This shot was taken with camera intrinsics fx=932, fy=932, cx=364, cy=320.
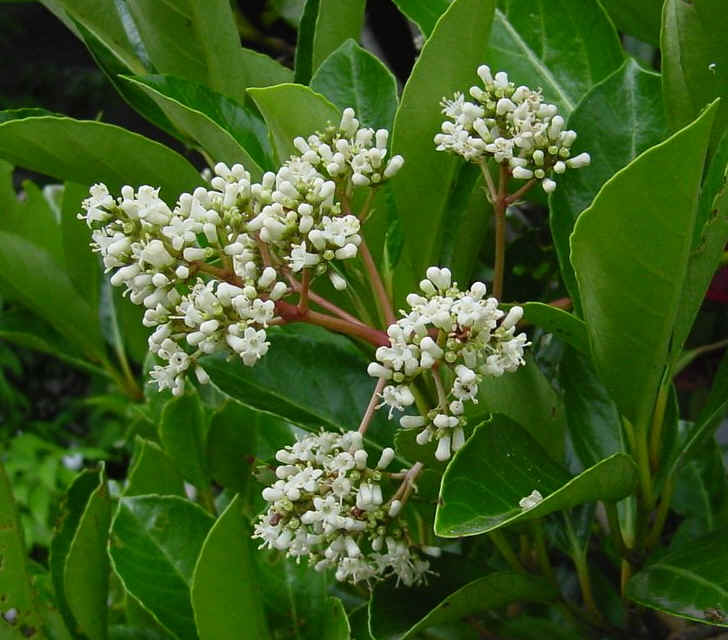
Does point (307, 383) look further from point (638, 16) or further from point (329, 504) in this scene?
point (638, 16)

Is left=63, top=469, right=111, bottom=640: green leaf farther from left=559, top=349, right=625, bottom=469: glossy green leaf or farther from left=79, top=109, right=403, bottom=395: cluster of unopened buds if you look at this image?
left=559, top=349, right=625, bottom=469: glossy green leaf

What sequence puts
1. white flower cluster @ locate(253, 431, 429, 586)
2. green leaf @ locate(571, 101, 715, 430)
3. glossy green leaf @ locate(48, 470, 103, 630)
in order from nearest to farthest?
green leaf @ locate(571, 101, 715, 430) → white flower cluster @ locate(253, 431, 429, 586) → glossy green leaf @ locate(48, 470, 103, 630)

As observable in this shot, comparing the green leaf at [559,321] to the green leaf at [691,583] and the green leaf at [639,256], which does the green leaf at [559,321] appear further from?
the green leaf at [691,583]

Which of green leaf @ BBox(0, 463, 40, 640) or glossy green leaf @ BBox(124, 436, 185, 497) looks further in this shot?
glossy green leaf @ BBox(124, 436, 185, 497)

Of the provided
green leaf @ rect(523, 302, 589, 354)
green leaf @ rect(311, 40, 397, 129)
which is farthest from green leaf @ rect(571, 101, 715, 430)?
green leaf @ rect(311, 40, 397, 129)

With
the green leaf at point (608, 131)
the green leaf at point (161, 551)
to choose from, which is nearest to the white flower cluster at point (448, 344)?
the green leaf at point (608, 131)

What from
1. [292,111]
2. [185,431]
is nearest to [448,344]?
[292,111]
